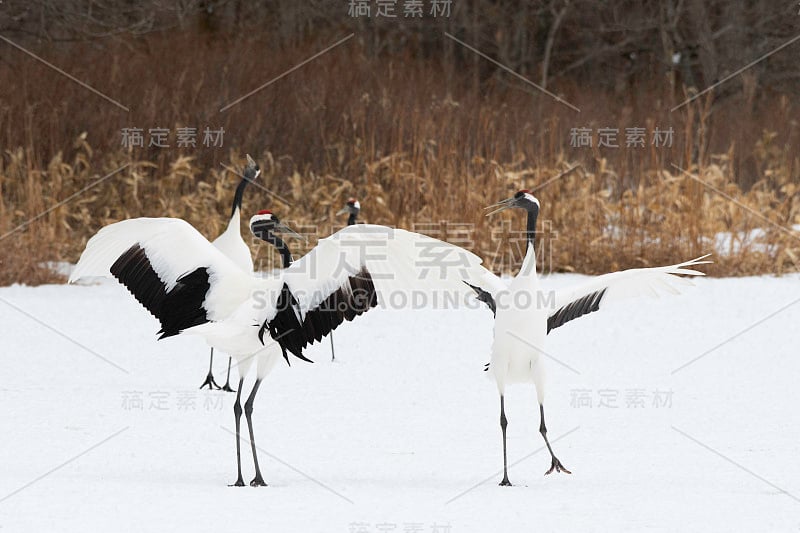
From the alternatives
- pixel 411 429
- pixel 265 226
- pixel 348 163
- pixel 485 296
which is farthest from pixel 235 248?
pixel 348 163

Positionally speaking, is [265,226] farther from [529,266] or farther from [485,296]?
[529,266]

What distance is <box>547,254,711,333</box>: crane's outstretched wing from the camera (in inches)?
219

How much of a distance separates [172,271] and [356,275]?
1.02m

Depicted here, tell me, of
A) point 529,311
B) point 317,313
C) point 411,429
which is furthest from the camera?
point 411,429

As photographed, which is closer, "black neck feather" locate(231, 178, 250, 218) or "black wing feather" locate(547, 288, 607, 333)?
"black wing feather" locate(547, 288, 607, 333)

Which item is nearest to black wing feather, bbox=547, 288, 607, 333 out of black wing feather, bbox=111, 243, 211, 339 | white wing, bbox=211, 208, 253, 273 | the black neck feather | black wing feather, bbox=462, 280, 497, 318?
black wing feather, bbox=462, 280, 497, 318

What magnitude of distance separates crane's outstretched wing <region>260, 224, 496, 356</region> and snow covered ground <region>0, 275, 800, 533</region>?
725 mm

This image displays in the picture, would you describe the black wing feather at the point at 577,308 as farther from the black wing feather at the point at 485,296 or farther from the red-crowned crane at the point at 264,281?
the red-crowned crane at the point at 264,281

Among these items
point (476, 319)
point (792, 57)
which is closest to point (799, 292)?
point (476, 319)

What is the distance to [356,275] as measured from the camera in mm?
4840

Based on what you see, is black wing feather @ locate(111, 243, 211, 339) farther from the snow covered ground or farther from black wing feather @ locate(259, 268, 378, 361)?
the snow covered ground

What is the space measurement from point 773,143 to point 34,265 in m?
9.39

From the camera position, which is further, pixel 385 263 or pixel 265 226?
pixel 265 226

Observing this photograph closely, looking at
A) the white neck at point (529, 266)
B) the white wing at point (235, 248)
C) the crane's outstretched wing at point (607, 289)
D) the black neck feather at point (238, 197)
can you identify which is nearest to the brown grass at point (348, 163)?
the black neck feather at point (238, 197)
